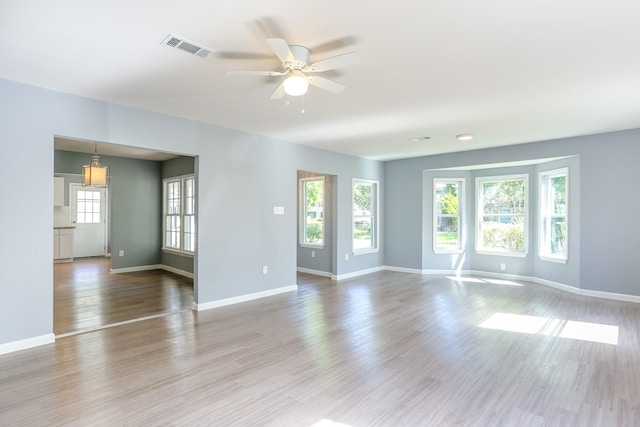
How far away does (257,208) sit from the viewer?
5438mm

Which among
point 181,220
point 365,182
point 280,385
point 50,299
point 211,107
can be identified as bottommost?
point 280,385

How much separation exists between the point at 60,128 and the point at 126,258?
488cm

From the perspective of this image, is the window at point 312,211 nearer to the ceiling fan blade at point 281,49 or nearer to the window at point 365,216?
the window at point 365,216

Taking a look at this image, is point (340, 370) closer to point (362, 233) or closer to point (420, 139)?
point (420, 139)

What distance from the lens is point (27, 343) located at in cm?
334

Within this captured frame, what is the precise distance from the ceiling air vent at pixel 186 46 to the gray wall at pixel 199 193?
183 cm

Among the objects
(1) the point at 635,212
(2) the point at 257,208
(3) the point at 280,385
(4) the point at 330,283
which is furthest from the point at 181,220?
(1) the point at 635,212

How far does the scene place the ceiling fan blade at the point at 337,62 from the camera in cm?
234

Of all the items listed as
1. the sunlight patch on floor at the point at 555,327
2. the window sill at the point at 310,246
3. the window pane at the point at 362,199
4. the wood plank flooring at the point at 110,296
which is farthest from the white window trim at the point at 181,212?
the sunlight patch on floor at the point at 555,327

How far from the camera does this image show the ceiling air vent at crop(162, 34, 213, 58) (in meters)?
2.45

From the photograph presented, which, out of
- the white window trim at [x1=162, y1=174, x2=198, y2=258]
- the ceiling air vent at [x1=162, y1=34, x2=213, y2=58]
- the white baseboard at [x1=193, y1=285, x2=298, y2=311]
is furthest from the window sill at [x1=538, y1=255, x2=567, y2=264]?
the white window trim at [x1=162, y1=174, x2=198, y2=258]

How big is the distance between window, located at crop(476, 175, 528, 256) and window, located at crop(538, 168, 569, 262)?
31 centimetres

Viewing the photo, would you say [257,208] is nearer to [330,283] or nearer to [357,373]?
[330,283]

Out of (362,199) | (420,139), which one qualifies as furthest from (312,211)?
(420,139)
